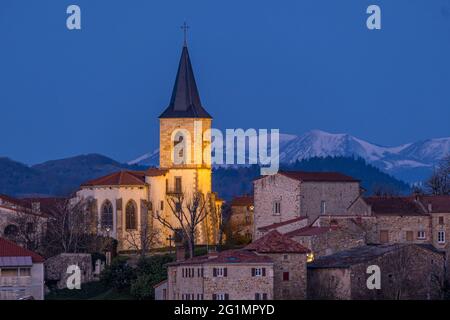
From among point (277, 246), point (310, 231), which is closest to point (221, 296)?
point (277, 246)

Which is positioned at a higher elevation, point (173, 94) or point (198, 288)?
point (173, 94)

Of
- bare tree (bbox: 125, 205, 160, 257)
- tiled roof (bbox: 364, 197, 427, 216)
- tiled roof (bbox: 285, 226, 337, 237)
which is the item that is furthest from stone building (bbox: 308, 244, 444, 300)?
bare tree (bbox: 125, 205, 160, 257)

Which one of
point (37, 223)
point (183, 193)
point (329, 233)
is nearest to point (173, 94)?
point (183, 193)

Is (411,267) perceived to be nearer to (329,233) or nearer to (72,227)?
(329,233)

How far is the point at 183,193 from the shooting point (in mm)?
Answer: 131250

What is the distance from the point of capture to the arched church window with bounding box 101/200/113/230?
128000 mm

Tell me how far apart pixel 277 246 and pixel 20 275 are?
470 inches

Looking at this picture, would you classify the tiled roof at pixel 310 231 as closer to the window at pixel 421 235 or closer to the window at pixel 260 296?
the window at pixel 421 235

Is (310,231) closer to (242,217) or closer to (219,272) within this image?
(219,272)

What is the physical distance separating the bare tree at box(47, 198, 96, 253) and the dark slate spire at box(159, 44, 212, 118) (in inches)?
368
